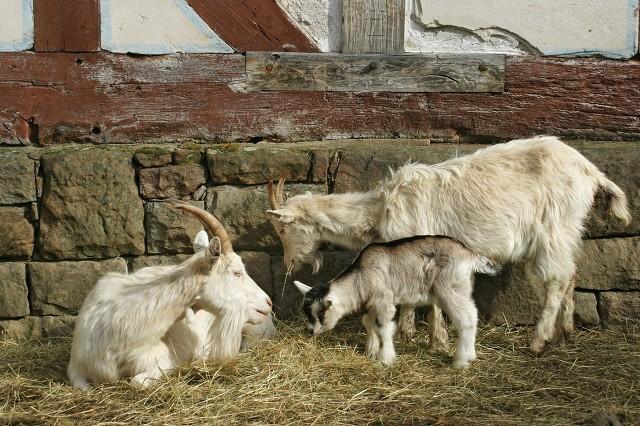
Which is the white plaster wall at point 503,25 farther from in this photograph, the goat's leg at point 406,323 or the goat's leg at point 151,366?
the goat's leg at point 151,366

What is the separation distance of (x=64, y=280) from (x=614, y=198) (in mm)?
3908

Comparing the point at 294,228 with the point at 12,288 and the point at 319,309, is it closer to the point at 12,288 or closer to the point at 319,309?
the point at 319,309

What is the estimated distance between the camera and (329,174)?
671cm

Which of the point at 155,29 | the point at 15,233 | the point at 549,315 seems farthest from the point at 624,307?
the point at 15,233

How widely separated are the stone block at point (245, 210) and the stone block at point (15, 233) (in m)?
1.31

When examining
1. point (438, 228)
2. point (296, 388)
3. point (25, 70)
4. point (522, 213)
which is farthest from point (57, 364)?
point (522, 213)

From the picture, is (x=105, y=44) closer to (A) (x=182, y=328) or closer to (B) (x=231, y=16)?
(B) (x=231, y=16)

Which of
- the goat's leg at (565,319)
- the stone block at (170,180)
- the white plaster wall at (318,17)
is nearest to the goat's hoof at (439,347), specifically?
the goat's leg at (565,319)

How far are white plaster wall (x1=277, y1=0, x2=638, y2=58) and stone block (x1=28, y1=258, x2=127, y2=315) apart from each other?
2299 mm

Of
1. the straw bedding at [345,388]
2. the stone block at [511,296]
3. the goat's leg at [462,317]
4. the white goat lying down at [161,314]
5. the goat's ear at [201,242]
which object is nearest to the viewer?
the straw bedding at [345,388]

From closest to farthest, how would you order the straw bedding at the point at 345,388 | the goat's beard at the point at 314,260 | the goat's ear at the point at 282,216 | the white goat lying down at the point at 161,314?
the straw bedding at the point at 345,388 < the white goat lying down at the point at 161,314 < the goat's ear at the point at 282,216 < the goat's beard at the point at 314,260

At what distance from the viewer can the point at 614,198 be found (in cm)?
625

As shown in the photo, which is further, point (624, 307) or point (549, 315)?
point (624, 307)

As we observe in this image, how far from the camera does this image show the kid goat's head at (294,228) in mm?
6414
